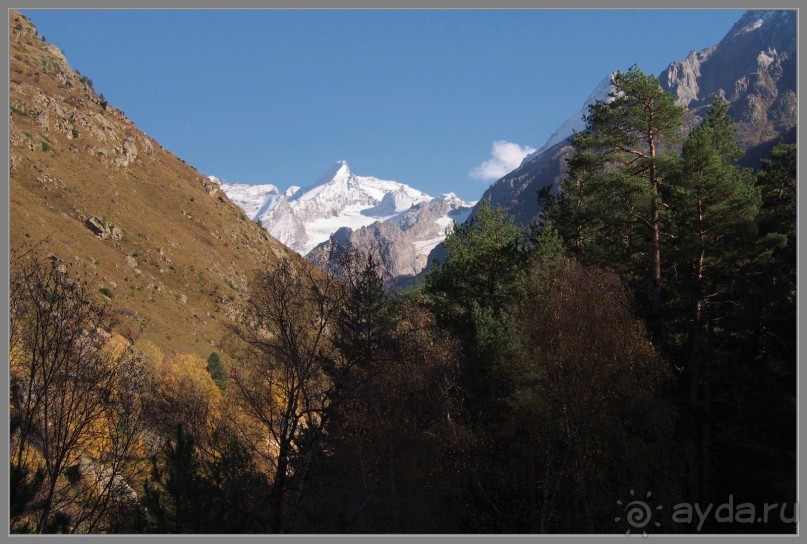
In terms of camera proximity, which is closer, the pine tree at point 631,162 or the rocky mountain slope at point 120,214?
the pine tree at point 631,162

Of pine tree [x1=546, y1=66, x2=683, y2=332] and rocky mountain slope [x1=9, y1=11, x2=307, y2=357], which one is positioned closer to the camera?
pine tree [x1=546, y1=66, x2=683, y2=332]

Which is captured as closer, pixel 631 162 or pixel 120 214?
pixel 631 162

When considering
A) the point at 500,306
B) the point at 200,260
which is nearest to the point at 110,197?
the point at 200,260

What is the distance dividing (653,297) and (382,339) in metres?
9.87

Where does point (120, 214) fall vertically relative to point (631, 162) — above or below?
above

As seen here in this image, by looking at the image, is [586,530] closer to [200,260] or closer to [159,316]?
[159,316]

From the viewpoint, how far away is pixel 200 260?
88625mm

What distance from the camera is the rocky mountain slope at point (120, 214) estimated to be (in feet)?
216

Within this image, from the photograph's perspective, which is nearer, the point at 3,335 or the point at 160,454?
the point at 3,335

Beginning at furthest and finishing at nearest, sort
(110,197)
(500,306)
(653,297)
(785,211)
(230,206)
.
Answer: (230,206) < (110,197) < (500,306) < (785,211) < (653,297)

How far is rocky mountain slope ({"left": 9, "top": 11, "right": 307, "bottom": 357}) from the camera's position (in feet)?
216

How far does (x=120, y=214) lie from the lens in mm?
82500

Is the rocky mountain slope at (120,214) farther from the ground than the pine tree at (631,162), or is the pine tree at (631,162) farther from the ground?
the rocky mountain slope at (120,214)

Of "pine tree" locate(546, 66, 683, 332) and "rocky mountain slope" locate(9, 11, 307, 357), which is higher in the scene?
"rocky mountain slope" locate(9, 11, 307, 357)
